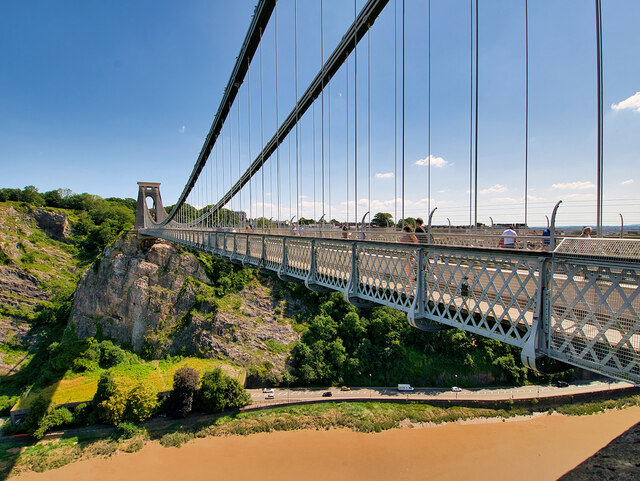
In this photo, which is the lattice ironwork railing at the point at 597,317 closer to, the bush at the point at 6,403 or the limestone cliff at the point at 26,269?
the bush at the point at 6,403

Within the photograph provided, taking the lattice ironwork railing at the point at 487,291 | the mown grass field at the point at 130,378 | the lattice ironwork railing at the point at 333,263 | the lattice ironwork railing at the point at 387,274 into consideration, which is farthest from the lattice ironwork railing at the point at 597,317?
the mown grass field at the point at 130,378

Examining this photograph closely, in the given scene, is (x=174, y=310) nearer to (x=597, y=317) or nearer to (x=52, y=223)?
(x=597, y=317)

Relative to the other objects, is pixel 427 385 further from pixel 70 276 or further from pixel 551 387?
pixel 70 276

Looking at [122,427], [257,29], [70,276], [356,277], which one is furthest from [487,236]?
[70,276]

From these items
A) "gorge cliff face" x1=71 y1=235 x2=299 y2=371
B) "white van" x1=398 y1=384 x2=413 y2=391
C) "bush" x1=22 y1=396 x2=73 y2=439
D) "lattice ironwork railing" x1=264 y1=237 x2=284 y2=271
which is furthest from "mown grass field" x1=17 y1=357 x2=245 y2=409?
"lattice ironwork railing" x1=264 y1=237 x2=284 y2=271

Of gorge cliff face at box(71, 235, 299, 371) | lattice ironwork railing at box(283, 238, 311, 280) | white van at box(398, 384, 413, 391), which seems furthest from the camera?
gorge cliff face at box(71, 235, 299, 371)

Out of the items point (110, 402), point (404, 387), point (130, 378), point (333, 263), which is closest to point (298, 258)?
point (333, 263)

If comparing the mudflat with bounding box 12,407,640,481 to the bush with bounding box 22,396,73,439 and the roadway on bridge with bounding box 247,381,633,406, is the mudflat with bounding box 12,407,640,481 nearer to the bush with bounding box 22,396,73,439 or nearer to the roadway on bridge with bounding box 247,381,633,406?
the roadway on bridge with bounding box 247,381,633,406
